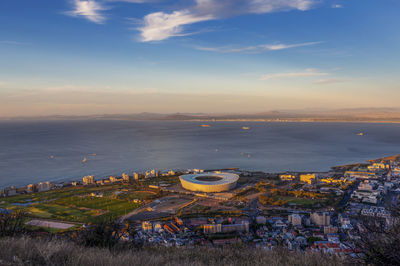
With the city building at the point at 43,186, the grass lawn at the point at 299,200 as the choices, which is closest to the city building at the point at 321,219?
the grass lawn at the point at 299,200

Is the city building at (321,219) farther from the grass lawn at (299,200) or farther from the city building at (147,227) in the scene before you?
the city building at (147,227)

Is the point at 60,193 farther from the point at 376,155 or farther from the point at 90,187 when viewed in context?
the point at 376,155

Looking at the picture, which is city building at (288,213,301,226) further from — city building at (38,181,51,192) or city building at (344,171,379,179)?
city building at (38,181,51,192)

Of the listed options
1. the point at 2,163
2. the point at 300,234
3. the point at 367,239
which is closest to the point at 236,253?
the point at 367,239

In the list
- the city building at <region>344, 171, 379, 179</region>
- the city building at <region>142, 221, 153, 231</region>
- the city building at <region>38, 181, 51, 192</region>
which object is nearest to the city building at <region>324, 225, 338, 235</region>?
the city building at <region>142, 221, 153, 231</region>

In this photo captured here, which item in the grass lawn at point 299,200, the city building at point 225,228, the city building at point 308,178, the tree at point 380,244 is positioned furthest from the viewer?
the city building at point 308,178

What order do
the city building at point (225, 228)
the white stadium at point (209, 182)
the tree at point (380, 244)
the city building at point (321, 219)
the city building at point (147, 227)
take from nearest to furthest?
the tree at point (380, 244) → the city building at point (225, 228) → the city building at point (147, 227) → the city building at point (321, 219) → the white stadium at point (209, 182)

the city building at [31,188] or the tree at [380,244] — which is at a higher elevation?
the tree at [380,244]

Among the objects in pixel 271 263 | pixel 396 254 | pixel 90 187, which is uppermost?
pixel 396 254

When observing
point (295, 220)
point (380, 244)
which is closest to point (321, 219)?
point (295, 220)
